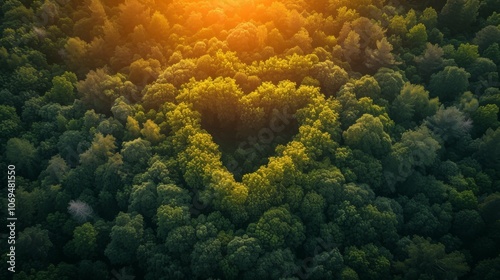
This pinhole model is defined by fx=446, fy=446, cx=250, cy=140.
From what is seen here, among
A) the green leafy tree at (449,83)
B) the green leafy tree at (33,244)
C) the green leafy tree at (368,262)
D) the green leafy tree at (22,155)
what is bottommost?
the green leafy tree at (33,244)

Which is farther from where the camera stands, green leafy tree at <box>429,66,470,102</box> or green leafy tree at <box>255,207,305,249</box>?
green leafy tree at <box>429,66,470,102</box>

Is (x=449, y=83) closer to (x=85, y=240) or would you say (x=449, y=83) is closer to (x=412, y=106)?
(x=412, y=106)

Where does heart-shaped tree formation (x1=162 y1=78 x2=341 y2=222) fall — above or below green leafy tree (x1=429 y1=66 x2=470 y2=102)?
below

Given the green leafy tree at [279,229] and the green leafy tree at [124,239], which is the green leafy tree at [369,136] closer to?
the green leafy tree at [279,229]

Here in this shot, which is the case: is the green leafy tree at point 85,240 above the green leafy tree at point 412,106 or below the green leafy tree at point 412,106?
below

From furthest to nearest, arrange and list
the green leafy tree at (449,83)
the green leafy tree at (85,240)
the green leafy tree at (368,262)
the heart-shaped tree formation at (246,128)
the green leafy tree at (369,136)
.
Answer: the green leafy tree at (449,83), the green leafy tree at (369,136), the heart-shaped tree formation at (246,128), the green leafy tree at (85,240), the green leafy tree at (368,262)

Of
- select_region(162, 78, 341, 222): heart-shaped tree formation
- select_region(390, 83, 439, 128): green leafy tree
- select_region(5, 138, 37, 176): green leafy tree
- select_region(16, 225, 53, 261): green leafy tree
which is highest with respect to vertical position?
select_region(390, 83, 439, 128): green leafy tree

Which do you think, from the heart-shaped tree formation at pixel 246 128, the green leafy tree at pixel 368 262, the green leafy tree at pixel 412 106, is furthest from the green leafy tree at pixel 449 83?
A: the green leafy tree at pixel 368 262

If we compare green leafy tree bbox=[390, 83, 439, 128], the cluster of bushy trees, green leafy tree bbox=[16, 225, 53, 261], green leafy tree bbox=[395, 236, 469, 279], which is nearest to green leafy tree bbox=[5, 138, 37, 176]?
the cluster of bushy trees

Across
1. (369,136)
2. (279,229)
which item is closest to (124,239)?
(279,229)

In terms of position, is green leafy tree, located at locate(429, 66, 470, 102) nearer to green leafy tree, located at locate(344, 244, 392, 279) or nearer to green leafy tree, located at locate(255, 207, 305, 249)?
green leafy tree, located at locate(344, 244, 392, 279)
